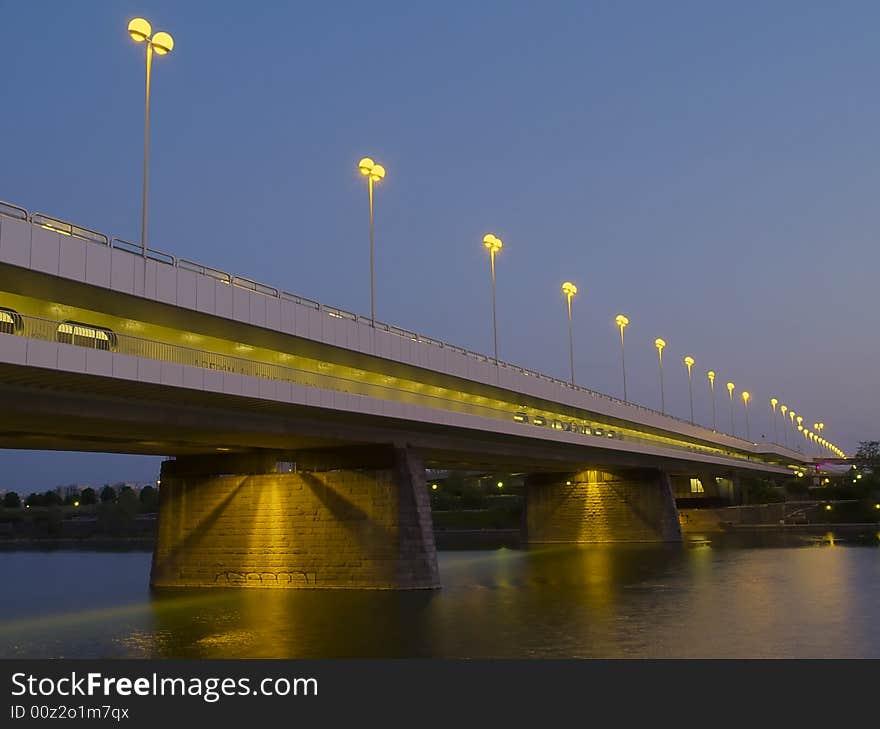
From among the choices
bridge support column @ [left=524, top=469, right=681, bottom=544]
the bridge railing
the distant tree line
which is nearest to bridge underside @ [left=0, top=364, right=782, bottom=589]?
the bridge railing

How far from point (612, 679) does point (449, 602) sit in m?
17.9

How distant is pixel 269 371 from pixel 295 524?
11.5m

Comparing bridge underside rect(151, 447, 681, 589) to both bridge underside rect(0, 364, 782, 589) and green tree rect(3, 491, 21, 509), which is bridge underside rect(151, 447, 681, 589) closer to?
bridge underside rect(0, 364, 782, 589)

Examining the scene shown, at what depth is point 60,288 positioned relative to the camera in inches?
980

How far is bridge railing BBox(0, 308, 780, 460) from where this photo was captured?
82.6ft

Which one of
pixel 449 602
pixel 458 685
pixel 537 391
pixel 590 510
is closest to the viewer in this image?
pixel 458 685

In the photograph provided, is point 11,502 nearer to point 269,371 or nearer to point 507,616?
point 269,371

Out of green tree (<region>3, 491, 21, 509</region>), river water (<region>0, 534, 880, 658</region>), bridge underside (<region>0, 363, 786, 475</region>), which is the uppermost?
green tree (<region>3, 491, 21, 509</region>)

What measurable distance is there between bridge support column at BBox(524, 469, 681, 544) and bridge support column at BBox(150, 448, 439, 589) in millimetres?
41427

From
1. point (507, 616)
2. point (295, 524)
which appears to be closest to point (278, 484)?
point (295, 524)

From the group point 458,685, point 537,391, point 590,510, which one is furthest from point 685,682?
point 590,510

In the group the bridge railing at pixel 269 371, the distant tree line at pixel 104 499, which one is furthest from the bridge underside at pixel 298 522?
the distant tree line at pixel 104 499

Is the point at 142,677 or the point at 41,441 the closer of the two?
the point at 142,677

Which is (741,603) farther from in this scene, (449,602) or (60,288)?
(60,288)
